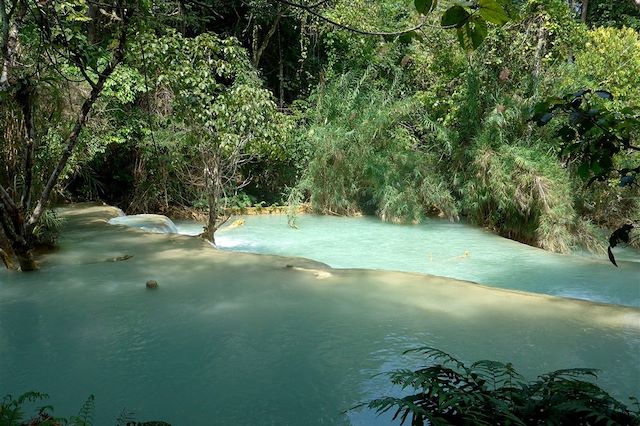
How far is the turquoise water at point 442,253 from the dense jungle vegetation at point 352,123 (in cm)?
51

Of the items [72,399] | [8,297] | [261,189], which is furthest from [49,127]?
[261,189]

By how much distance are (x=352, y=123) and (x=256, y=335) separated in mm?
7808

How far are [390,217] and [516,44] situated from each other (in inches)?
153

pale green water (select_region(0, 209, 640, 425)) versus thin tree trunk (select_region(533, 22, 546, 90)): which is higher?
thin tree trunk (select_region(533, 22, 546, 90))

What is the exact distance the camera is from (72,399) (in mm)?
2650

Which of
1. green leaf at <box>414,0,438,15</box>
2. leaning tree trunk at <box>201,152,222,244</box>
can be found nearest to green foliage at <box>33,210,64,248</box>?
leaning tree trunk at <box>201,152,222,244</box>

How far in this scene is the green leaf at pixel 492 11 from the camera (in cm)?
118

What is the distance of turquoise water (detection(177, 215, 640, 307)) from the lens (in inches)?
240

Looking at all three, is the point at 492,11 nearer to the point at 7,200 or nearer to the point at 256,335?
the point at 256,335

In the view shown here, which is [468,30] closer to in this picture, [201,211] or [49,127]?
[49,127]

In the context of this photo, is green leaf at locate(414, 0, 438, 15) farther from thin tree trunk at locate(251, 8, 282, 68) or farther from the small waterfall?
thin tree trunk at locate(251, 8, 282, 68)

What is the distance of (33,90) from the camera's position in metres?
4.45

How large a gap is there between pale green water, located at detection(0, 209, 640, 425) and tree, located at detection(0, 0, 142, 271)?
570mm

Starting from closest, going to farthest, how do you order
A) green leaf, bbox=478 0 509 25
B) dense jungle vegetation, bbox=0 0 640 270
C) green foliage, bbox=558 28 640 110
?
green leaf, bbox=478 0 509 25 < dense jungle vegetation, bbox=0 0 640 270 < green foliage, bbox=558 28 640 110
